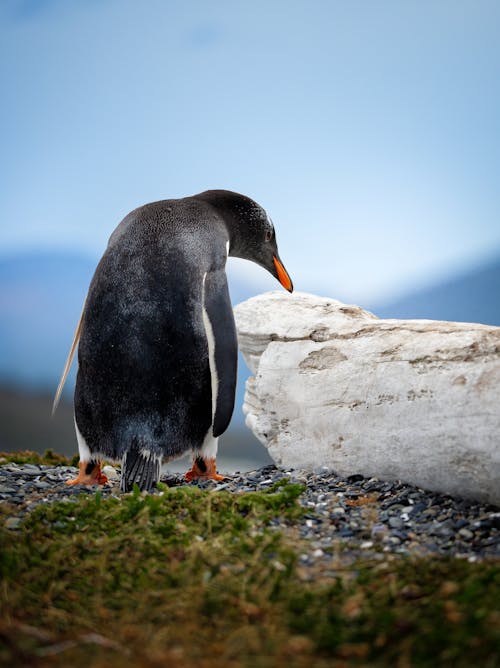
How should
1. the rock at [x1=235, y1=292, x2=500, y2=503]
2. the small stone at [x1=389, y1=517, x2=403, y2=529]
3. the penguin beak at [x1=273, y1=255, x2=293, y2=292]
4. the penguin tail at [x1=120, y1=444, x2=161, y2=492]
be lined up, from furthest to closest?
the penguin beak at [x1=273, y1=255, x2=293, y2=292] → the penguin tail at [x1=120, y1=444, x2=161, y2=492] → the rock at [x1=235, y1=292, x2=500, y2=503] → the small stone at [x1=389, y1=517, x2=403, y2=529]

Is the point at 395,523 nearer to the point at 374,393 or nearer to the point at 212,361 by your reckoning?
the point at 374,393

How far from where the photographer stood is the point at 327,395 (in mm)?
5207

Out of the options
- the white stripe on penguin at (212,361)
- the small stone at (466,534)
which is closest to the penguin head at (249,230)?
the white stripe on penguin at (212,361)

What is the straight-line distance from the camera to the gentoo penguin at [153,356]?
15.6 feet

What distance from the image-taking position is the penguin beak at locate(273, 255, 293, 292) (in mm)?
6691

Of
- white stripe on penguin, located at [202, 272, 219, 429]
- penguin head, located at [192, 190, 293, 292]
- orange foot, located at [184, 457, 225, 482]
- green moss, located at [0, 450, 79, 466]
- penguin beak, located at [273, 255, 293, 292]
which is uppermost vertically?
penguin head, located at [192, 190, 293, 292]

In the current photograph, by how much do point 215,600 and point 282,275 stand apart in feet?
15.1

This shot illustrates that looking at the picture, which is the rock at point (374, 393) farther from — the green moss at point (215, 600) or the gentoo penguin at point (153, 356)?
the green moss at point (215, 600)

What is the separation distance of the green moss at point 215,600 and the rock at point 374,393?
124cm

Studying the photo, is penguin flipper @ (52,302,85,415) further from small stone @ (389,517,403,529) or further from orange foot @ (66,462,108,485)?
small stone @ (389,517,403,529)

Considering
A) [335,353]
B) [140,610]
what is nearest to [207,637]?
[140,610]

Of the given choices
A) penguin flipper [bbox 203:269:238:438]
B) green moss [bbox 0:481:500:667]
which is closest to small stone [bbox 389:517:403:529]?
green moss [bbox 0:481:500:667]

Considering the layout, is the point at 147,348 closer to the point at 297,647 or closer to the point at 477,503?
the point at 477,503

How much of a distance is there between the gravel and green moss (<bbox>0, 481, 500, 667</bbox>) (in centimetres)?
20
